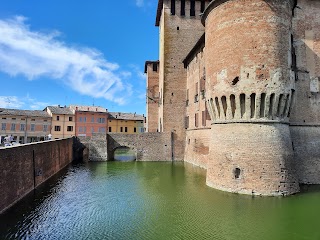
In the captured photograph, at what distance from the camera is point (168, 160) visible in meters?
29.4

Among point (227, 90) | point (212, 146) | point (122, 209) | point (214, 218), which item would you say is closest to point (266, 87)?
point (227, 90)

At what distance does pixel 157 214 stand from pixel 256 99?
793cm

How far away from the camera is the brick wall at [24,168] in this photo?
11.3 metres

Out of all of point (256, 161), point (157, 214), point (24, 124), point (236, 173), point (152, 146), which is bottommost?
point (157, 214)

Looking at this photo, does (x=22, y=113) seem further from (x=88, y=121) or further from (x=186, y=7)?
(x=186, y=7)

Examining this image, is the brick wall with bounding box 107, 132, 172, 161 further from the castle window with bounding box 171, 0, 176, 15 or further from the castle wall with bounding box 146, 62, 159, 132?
the castle window with bounding box 171, 0, 176, 15

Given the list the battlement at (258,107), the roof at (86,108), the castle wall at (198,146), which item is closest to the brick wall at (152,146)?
the castle wall at (198,146)

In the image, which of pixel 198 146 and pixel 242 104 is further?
pixel 198 146

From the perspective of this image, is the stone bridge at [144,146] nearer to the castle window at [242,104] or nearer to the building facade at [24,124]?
the castle window at [242,104]

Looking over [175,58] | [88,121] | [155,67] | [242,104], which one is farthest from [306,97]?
[88,121]

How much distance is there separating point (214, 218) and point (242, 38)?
9648 mm

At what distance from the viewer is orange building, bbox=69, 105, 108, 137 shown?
49750 mm

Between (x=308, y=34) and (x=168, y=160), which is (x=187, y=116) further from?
(x=308, y=34)

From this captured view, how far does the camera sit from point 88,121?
5050cm
